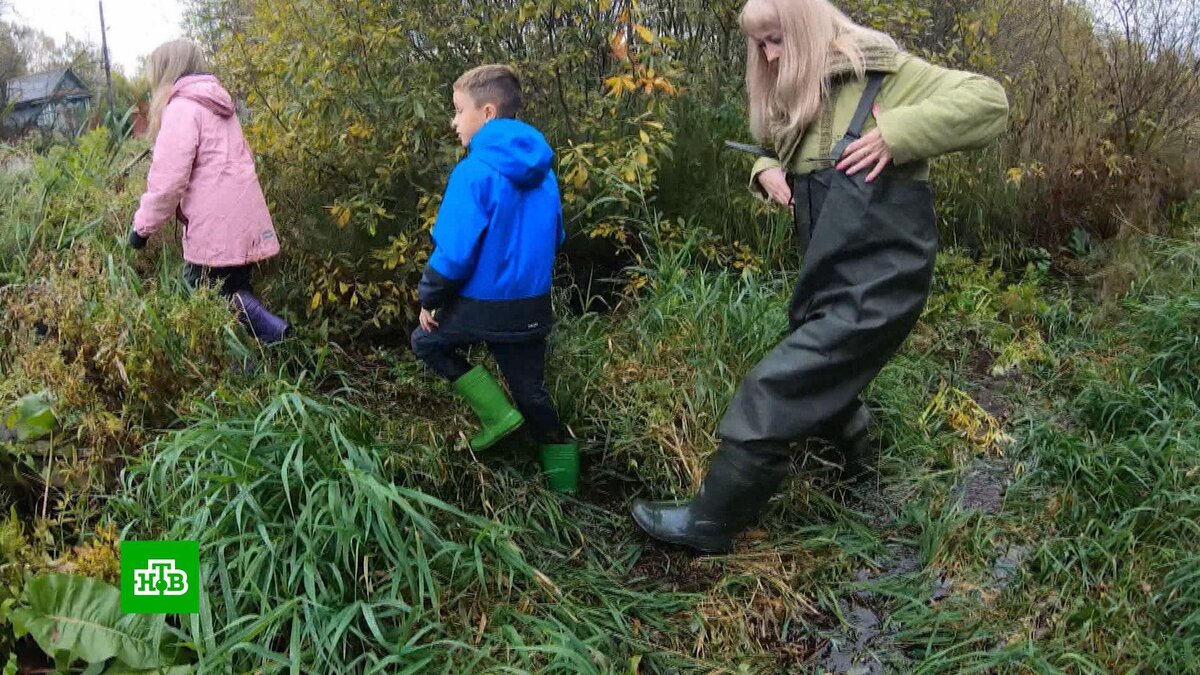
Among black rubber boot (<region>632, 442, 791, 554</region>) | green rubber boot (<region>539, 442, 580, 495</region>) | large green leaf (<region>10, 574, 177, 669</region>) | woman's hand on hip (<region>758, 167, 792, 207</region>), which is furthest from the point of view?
green rubber boot (<region>539, 442, 580, 495</region>)

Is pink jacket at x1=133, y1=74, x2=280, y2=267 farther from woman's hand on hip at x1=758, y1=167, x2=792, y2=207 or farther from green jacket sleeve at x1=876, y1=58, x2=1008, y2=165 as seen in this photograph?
green jacket sleeve at x1=876, y1=58, x2=1008, y2=165

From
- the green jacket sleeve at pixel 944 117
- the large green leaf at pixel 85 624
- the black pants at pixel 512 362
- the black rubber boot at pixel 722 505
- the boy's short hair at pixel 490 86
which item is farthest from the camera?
the black pants at pixel 512 362

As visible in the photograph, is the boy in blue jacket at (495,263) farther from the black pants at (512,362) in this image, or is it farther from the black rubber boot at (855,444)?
the black rubber boot at (855,444)

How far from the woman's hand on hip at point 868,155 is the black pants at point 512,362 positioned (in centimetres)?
120

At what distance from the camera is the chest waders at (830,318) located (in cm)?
254

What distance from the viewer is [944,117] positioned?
94.3 inches

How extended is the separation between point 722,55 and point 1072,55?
98.9 inches

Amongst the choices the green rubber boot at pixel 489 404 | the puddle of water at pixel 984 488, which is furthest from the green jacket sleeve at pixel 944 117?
the green rubber boot at pixel 489 404

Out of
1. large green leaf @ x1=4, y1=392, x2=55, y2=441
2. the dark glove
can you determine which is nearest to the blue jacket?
large green leaf @ x1=4, y1=392, x2=55, y2=441

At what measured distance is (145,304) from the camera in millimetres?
3076

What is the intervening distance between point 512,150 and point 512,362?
74 centimetres

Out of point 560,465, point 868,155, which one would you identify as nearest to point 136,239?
point 560,465

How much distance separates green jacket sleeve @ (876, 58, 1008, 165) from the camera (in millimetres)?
2393

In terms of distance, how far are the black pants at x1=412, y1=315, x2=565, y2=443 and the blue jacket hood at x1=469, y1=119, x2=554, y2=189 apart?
0.55 meters
